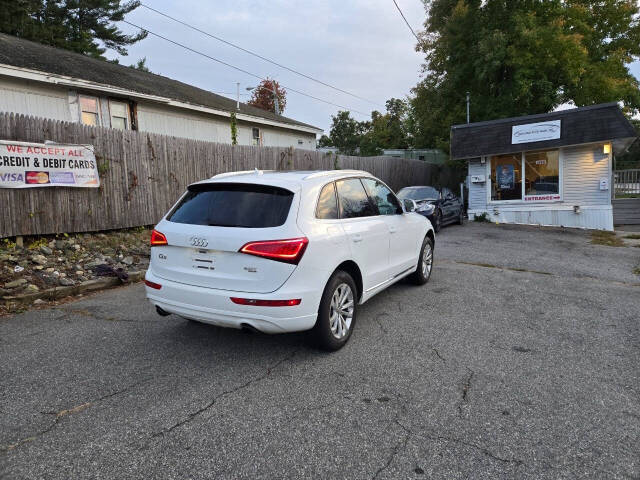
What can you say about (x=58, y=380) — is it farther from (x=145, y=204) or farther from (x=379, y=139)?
(x=379, y=139)

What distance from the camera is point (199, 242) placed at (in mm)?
3670

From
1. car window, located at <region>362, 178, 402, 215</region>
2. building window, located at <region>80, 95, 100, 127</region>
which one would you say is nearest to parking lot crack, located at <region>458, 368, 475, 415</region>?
car window, located at <region>362, 178, 402, 215</region>

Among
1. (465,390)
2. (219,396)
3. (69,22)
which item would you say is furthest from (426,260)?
(69,22)

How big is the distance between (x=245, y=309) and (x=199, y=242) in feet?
2.42

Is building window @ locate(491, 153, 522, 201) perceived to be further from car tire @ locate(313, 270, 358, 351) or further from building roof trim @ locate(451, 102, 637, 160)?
car tire @ locate(313, 270, 358, 351)

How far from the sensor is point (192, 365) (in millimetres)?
3748

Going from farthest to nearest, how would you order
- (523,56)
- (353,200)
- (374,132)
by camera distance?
(374,132) < (523,56) < (353,200)

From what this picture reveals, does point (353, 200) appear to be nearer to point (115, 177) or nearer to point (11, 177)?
point (11, 177)

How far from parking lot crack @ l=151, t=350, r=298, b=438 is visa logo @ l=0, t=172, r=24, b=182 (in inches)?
A: 239

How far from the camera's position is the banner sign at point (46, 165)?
6902mm

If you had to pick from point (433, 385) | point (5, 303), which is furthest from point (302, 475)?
point (5, 303)

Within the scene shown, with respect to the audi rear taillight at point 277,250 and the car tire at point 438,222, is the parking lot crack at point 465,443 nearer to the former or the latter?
the audi rear taillight at point 277,250

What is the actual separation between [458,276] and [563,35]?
62.5ft

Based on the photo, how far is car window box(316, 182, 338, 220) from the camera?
13.1 feet
